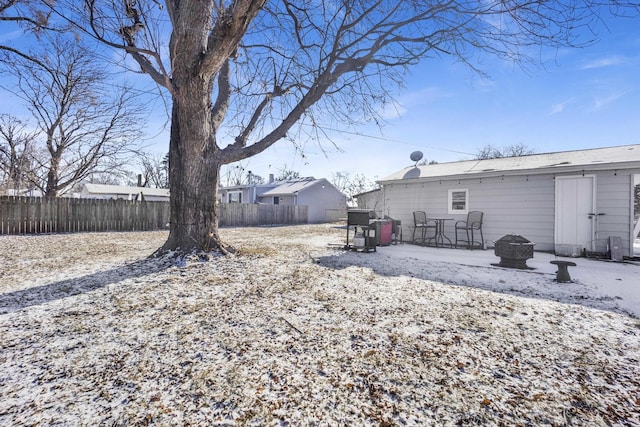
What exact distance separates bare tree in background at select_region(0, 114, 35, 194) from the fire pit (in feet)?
59.2

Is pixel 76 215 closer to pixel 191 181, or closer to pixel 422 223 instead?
pixel 191 181

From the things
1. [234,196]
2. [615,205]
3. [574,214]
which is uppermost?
[234,196]

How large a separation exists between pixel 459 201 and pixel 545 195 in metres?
2.08

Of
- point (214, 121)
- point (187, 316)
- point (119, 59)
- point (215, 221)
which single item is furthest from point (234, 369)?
point (214, 121)

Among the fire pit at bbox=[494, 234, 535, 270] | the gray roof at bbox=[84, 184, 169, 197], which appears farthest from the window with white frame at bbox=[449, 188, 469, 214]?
the gray roof at bbox=[84, 184, 169, 197]

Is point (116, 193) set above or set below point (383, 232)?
above

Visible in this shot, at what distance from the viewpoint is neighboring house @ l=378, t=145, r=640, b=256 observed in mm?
6266

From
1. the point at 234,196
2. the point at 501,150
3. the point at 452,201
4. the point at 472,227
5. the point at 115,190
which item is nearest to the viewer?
the point at 472,227

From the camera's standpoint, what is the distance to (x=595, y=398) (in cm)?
156

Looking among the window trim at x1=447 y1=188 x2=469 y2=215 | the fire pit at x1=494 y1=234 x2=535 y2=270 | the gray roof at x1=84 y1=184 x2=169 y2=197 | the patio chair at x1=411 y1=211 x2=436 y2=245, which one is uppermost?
the gray roof at x1=84 y1=184 x2=169 y2=197

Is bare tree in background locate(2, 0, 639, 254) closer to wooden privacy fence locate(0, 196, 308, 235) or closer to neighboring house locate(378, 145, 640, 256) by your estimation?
neighboring house locate(378, 145, 640, 256)

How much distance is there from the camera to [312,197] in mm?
24469

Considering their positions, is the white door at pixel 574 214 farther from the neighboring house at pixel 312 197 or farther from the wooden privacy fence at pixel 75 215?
the neighboring house at pixel 312 197

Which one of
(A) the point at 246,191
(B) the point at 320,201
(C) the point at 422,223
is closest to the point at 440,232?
(C) the point at 422,223
